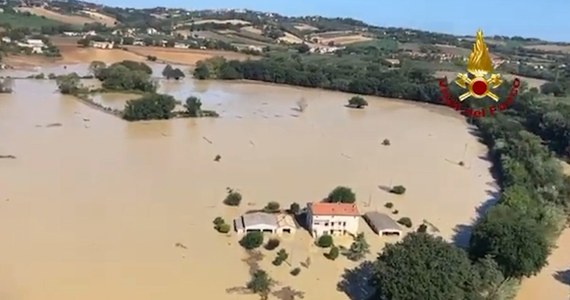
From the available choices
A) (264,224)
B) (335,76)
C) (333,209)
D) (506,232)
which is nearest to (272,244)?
(264,224)

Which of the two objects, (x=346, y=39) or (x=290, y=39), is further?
(x=346, y=39)

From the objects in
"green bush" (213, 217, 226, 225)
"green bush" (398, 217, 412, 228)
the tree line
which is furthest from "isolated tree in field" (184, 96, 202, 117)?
"green bush" (398, 217, 412, 228)

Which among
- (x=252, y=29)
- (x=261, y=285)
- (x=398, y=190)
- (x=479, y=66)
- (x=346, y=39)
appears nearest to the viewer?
(x=479, y=66)

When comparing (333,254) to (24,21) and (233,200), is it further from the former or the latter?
(24,21)

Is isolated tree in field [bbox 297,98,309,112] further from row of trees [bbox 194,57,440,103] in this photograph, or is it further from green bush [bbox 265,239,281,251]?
green bush [bbox 265,239,281,251]

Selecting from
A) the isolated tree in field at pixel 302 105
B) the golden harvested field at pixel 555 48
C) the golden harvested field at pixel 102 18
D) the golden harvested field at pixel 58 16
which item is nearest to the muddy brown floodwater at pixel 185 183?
the isolated tree in field at pixel 302 105

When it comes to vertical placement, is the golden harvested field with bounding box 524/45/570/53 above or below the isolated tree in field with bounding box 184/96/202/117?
below

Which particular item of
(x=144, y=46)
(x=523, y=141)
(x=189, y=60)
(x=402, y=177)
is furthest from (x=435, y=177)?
(x=144, y=46)
